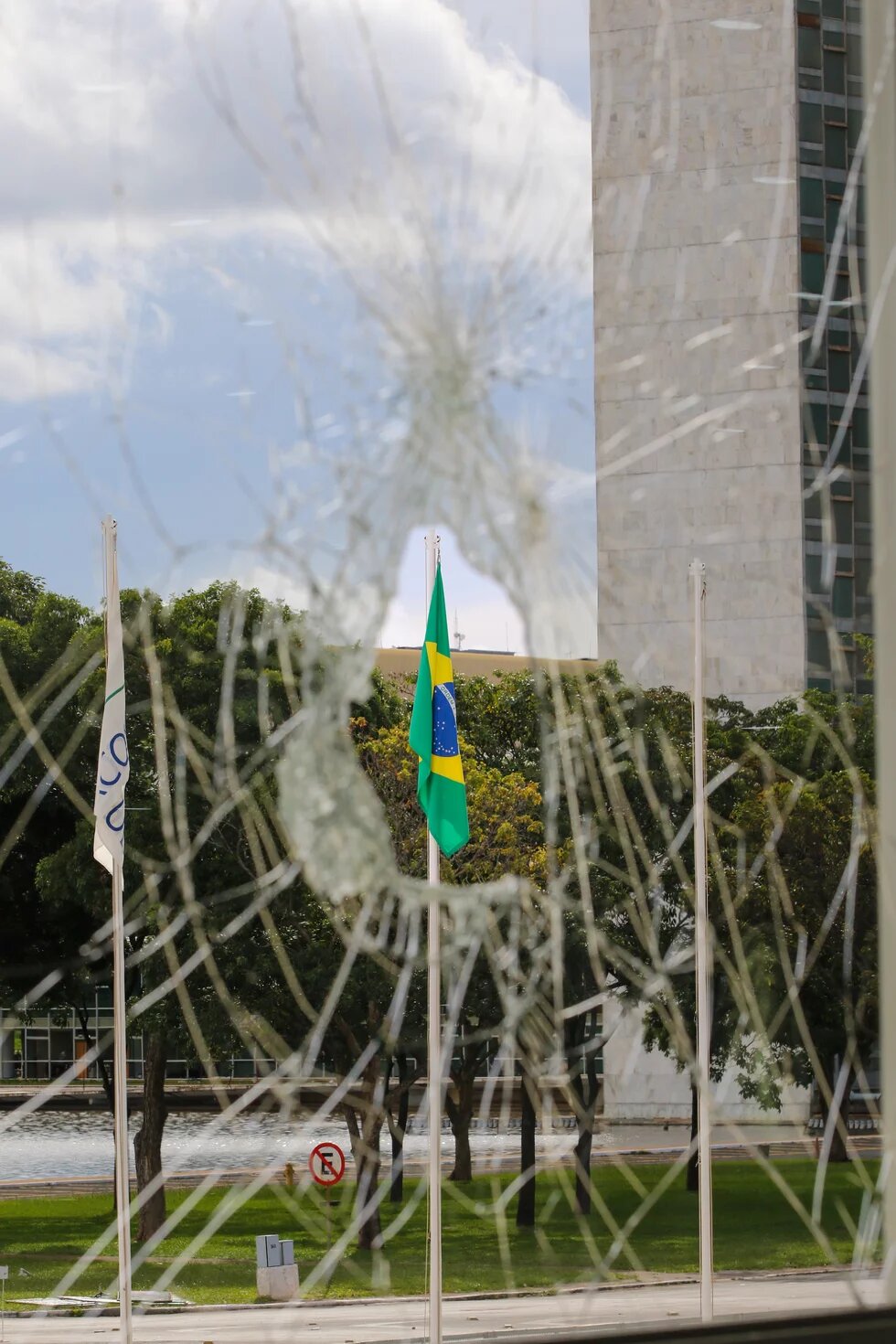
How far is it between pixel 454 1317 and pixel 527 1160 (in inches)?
43.5

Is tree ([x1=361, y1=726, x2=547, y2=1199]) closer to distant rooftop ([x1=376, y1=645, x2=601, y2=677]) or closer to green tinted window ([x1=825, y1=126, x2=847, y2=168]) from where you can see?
distant rooftop ([x1=376, y1=645, x2=601, y2=677])

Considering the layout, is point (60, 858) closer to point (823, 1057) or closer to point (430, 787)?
point (430, 787)

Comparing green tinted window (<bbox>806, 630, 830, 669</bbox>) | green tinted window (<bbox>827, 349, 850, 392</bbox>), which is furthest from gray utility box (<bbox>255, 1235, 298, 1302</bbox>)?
green tinted window (<bbox>827, 349, 850, 392</bbox>)

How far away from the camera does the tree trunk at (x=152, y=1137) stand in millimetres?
5832

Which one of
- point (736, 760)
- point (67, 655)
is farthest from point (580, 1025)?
point (67, 655)

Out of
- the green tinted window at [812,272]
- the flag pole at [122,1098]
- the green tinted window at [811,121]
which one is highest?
the green tinted window at [811,121]

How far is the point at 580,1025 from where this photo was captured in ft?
20.1

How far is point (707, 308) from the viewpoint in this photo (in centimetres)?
533

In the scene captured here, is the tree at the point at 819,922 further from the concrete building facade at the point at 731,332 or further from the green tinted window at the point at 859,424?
the green tinted window at the point at 859,424

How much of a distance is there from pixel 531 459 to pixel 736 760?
4.97 ft

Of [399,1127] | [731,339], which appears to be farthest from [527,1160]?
[731,339]

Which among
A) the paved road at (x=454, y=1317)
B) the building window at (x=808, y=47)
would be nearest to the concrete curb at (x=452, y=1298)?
the paved road at (x=454, y=1317)

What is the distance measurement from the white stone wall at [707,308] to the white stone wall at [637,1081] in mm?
1260

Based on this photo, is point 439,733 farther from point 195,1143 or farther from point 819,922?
point 195,1143
